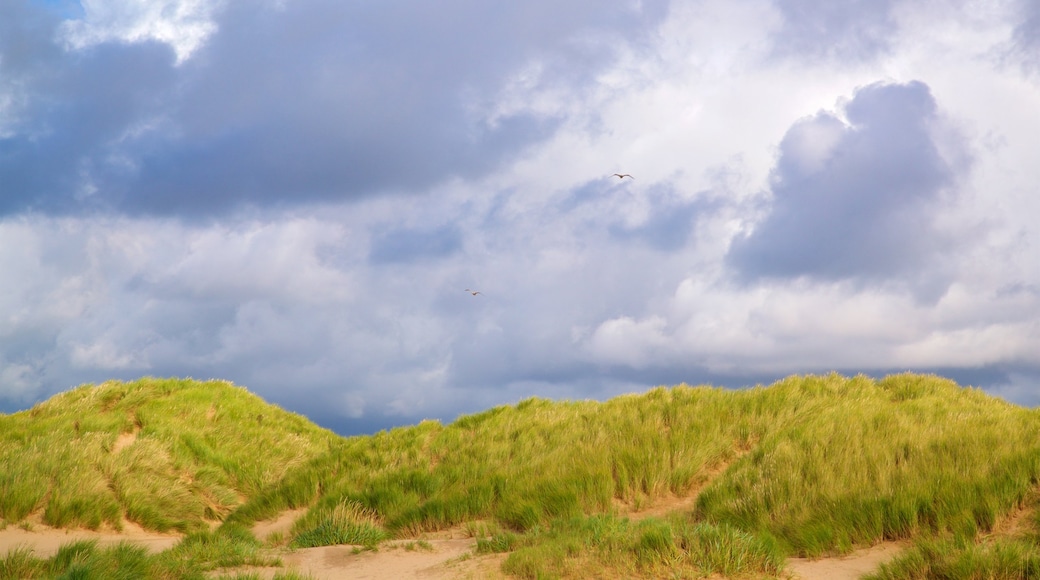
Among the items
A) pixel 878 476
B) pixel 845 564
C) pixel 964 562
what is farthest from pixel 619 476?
pixel 964 562

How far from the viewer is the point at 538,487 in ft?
44.4

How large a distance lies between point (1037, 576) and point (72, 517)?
1702cm

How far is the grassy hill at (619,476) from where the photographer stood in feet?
30.7

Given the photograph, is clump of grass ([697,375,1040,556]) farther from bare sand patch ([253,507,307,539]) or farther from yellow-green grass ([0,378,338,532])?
yellow-green grass ([0,378,338,532])

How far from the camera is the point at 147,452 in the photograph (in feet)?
64.6

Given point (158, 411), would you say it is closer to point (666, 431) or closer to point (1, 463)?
point (1, 463)

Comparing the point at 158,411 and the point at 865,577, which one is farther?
the point at 158,411

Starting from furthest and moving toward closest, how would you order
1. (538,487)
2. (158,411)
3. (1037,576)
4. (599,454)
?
(158,411), (599,454), (538,487), (1037,576)

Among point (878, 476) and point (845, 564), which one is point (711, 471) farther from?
point (845, 564)

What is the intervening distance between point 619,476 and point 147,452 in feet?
42.7

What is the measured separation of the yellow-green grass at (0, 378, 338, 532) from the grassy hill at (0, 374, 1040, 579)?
6cm

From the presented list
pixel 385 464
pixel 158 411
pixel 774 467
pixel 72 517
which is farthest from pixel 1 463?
pixel 774 467

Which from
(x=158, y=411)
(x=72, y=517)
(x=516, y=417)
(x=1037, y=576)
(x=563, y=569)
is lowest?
(x=1037, y=576)

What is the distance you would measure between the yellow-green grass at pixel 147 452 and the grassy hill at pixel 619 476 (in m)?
0.06
